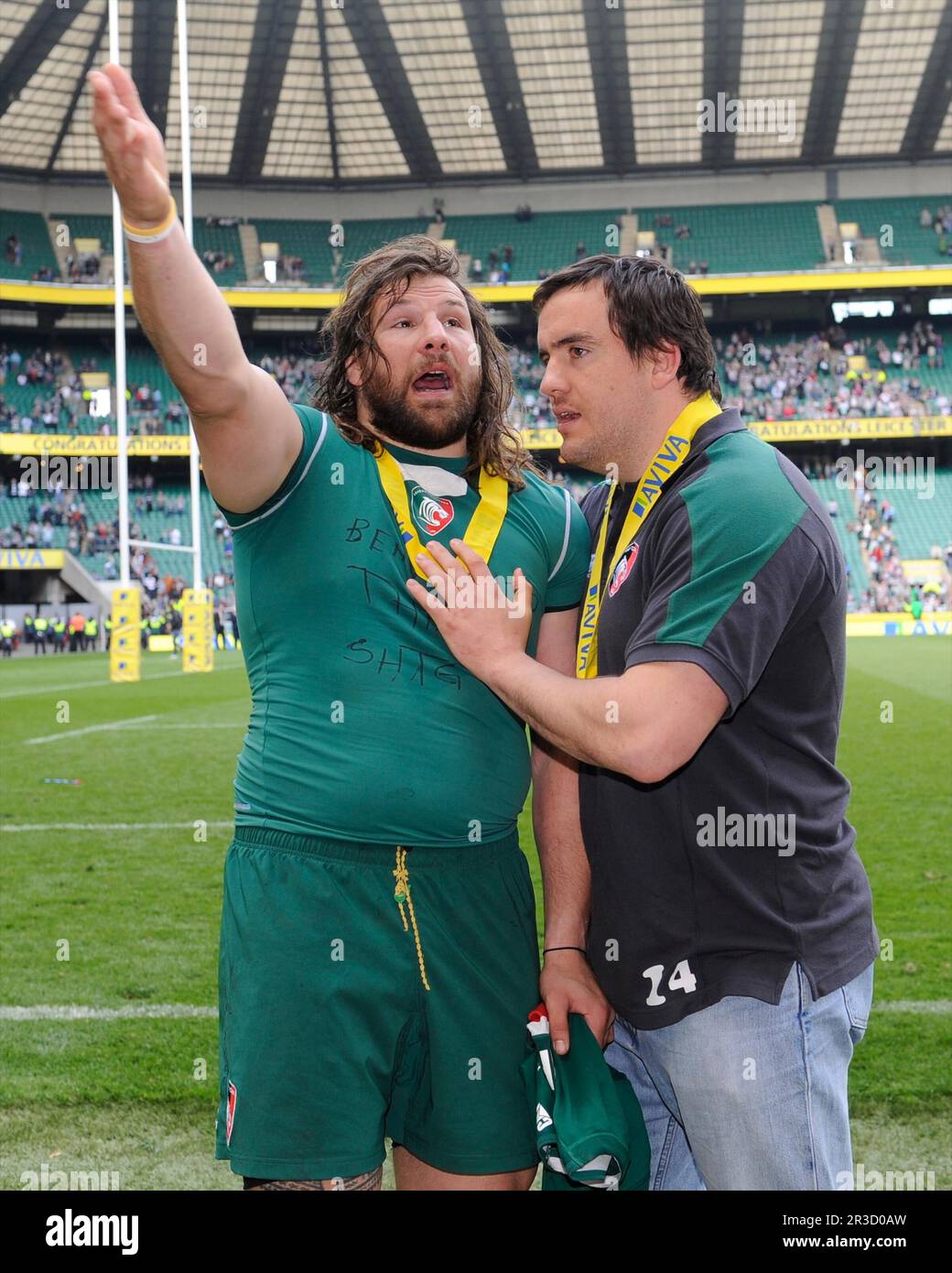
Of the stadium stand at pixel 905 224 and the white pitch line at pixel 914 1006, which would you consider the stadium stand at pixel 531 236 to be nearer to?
the stadium stand at pixel 905 224

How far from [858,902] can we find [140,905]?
17.5ft

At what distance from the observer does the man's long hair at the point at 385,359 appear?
2555mm

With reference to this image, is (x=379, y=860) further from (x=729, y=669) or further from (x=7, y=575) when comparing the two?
(x=7, y=575)

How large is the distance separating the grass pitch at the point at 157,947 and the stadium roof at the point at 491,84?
28.5 meters

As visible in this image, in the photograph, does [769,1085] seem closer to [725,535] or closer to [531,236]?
[725,535]

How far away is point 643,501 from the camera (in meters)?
2.36

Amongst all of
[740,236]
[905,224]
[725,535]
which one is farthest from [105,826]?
[905,224]

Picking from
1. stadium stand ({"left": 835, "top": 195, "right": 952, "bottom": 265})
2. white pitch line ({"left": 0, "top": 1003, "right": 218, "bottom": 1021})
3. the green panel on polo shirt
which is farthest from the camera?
stadium stand ({"left": 835, "top": 195, "right": 952, "bottom": 265})

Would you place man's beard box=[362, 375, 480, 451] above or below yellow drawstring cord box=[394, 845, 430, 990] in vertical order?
above

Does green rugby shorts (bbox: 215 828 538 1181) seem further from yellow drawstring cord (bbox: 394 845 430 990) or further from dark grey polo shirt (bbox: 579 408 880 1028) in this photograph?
dark grey polo shirt (bbox: 579 408 880 1028)

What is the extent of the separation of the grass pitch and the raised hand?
269 centimetres

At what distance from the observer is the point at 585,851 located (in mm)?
2457

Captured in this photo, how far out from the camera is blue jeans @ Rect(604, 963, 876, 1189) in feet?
7.06

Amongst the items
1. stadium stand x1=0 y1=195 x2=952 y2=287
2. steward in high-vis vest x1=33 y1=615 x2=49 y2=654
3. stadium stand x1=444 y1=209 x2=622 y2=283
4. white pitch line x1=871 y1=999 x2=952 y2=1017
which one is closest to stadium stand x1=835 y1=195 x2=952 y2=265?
stadium stand x1=0 y1=195 x2=952 y2=287
